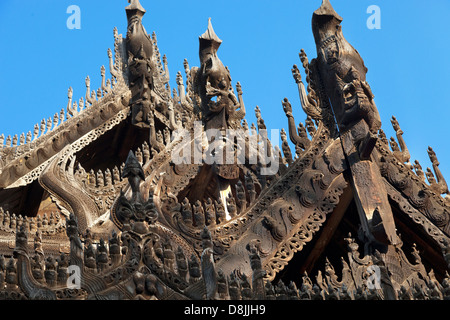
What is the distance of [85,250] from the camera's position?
301 inches

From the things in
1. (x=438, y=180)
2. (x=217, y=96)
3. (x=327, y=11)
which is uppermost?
(x=327, y=11)

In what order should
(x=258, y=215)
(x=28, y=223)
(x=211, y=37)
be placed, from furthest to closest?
(x=211, y=37), (x=28, y=223), (x=258, y=215)

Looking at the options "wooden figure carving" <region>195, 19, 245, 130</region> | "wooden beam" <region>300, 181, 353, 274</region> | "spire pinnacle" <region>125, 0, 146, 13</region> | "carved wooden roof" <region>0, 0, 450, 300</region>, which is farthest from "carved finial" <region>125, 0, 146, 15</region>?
"wooden beam" <region>300, 181, 353, 274</region>

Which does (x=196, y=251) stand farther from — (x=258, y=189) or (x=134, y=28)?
(x=134, y=28)

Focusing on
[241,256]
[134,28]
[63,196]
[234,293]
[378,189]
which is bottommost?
[234,293]

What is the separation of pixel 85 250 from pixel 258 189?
15.3ft

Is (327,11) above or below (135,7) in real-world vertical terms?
below

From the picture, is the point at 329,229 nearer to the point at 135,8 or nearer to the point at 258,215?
the point at 258,215

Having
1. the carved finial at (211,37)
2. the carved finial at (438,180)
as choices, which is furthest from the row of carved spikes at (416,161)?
the carved finial at (211,37)

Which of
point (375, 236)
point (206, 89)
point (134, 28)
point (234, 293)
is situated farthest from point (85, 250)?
point (134, 28)

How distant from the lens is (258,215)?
1055cm

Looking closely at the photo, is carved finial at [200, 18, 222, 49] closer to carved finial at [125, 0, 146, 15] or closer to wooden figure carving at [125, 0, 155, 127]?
wooden figure carving at [125, 0, 155, 127]

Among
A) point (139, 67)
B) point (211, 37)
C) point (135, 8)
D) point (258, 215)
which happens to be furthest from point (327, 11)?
point (135, 8)

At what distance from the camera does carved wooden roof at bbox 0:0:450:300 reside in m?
7.56
